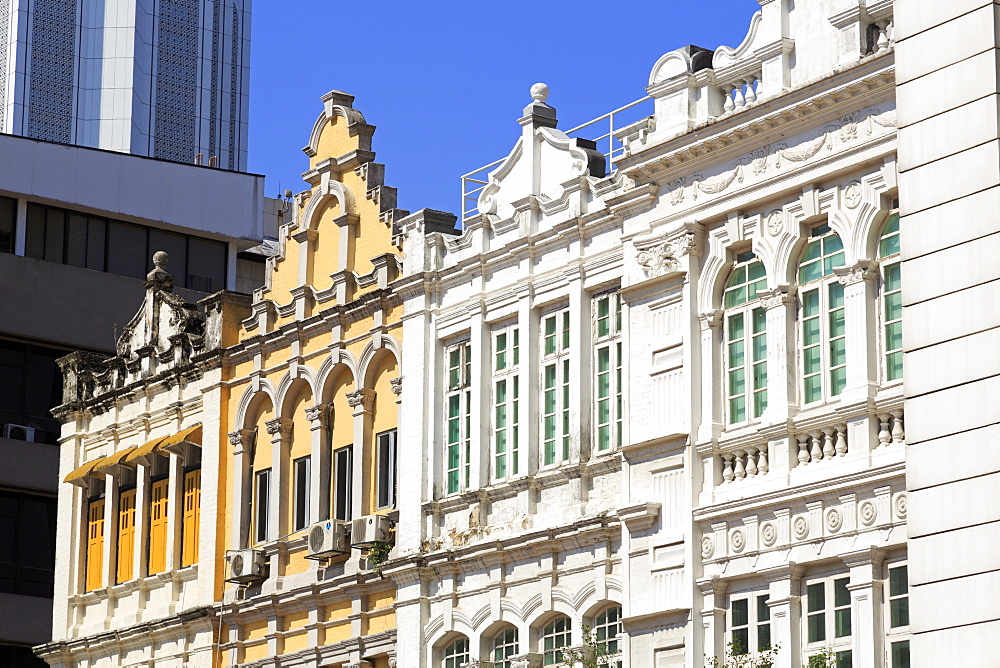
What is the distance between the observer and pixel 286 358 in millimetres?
34656

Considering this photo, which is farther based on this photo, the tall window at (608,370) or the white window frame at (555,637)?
the white window frame at (555,637)

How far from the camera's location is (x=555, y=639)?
28.4m

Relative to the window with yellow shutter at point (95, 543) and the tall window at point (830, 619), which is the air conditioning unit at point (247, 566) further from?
the tall window at point (830, 619)

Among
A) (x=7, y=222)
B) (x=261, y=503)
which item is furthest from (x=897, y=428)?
(x=7, y=222)

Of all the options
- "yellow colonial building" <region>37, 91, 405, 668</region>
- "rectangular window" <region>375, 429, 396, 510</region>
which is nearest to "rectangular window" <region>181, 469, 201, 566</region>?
"yellow colonial building" <region>37, 91, 405, 668</region>

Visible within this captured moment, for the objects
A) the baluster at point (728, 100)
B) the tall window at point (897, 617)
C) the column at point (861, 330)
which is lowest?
the tall window at point (897, 617)

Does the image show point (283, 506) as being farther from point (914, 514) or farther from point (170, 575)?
point (914, 514)

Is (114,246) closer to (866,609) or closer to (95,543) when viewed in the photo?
(95,543)

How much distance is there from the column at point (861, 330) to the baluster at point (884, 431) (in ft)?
1.00

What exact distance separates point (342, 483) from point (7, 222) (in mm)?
19332

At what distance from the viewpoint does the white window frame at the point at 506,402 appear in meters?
29.5

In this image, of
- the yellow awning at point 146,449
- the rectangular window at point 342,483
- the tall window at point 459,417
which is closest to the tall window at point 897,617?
the tall window at point 459,417

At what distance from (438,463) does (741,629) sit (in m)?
7.02

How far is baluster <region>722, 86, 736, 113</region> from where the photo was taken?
1037 inches
